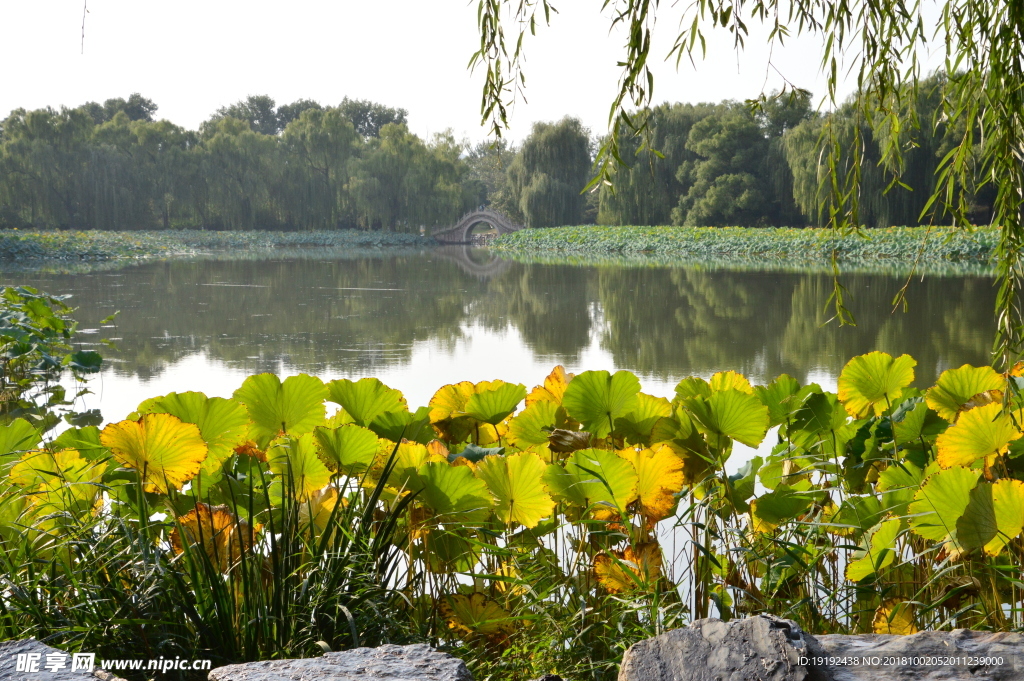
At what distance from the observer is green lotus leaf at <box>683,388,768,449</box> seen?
145 cm

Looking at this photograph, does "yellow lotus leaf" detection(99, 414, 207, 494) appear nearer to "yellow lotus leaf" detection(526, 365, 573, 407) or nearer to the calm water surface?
"yellow lotus leaf" detection(526, 365, 573, 407)

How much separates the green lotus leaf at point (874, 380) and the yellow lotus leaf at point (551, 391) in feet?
1.82

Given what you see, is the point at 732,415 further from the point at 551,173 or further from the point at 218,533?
the point at 551,173

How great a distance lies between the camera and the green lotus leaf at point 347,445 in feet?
4.44

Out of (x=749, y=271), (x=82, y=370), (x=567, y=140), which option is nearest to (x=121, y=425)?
(x=82, y=370)

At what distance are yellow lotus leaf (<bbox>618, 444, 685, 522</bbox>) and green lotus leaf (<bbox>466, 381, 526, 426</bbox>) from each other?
33 centimetres

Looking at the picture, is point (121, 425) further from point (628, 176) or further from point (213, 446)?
point (628, 176)

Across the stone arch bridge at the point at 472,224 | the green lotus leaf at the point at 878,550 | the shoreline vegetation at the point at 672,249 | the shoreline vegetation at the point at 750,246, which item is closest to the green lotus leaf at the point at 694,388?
the green lotus leaf at the point at 878,550

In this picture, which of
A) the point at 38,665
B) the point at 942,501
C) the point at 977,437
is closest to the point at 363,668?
the point at 38,665

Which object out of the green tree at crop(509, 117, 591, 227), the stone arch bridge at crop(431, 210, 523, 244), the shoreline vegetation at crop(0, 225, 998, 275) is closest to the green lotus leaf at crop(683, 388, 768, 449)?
the shoreline vegetation at crop(0, 225, 998, 275)

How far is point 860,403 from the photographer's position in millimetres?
1715

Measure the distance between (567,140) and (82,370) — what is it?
80.0ft

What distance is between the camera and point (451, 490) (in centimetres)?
129

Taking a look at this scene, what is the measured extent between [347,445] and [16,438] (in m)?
0.58
